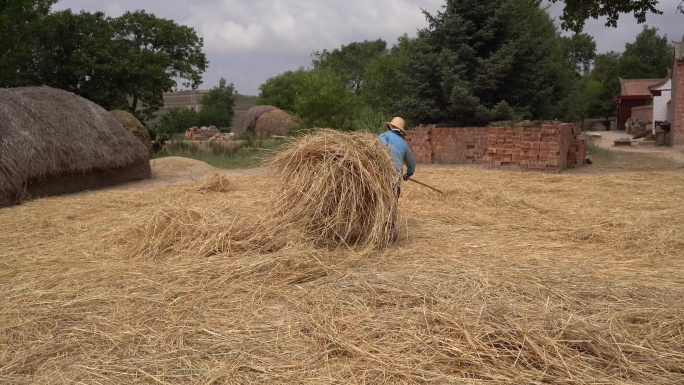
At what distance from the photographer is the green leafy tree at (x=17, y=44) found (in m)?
18.5

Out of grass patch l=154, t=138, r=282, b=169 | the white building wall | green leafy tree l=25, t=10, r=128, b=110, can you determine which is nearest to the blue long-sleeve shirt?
grass patch l=154, t=138, r=282, b=169

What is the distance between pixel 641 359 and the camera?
3.25 m

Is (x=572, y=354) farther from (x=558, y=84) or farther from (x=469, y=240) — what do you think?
(x=558, y=84)

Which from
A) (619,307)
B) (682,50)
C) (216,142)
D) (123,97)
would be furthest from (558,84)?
(619,307)

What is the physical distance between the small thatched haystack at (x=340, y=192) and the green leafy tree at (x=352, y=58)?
4816cm

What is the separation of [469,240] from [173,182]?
8.50 meters

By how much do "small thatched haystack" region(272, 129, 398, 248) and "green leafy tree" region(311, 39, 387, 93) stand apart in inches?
1896

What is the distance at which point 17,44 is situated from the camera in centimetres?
1883

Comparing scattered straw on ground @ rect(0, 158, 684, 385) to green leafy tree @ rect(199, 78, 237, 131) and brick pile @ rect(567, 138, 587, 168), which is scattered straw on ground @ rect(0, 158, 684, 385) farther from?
green leafy tree @ rect(199, 78, 237, 131)

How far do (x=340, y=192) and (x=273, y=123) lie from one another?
24319mm

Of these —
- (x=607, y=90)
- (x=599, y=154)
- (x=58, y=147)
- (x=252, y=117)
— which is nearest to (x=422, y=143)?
(x=599, y=154)

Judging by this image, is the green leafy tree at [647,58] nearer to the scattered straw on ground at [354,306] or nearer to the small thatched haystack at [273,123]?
the small thatched haystack at [273,123]

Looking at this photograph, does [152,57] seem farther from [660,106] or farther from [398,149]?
[660,106]

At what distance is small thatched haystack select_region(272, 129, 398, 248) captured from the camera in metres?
5.91
